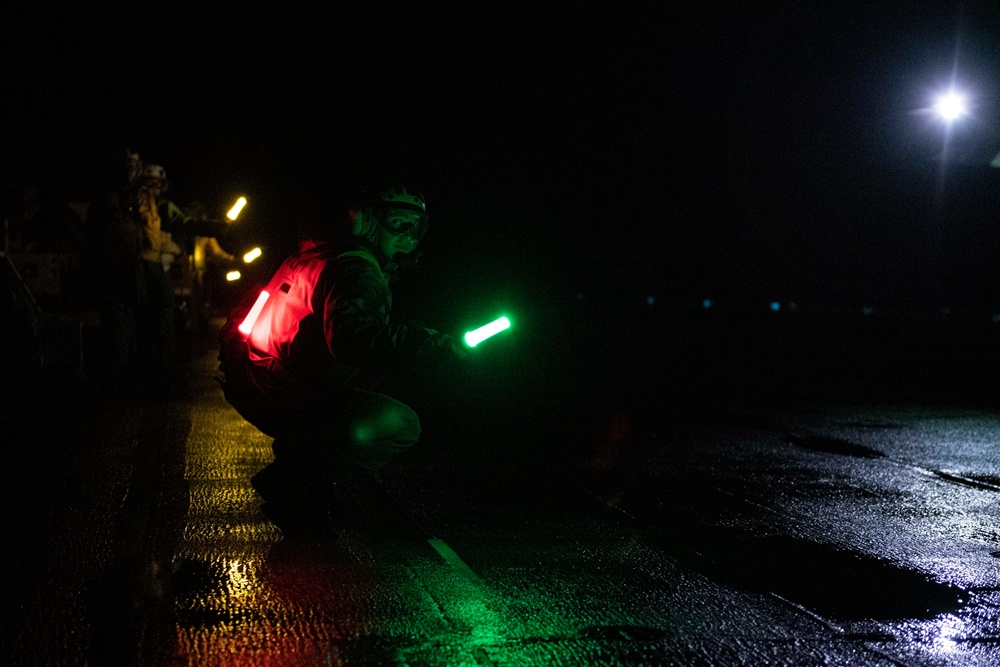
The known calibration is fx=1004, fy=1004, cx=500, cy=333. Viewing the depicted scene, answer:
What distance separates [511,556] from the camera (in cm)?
450

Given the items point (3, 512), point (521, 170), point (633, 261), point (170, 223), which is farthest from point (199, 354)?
point (633, 261)

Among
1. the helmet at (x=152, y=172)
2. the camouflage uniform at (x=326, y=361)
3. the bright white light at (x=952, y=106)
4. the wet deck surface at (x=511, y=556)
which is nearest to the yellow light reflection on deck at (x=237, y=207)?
the wet deck surface at (x=511, y=556)

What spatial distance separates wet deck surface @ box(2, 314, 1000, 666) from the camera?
11.1 ft

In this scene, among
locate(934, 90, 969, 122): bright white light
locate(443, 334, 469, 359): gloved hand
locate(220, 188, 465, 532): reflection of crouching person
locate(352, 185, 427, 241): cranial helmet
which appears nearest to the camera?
locate(443, 334, 469, 359): gloved hand

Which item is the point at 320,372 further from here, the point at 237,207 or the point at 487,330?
the point at 237,207

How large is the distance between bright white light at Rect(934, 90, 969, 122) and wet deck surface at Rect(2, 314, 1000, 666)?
37.5 ft

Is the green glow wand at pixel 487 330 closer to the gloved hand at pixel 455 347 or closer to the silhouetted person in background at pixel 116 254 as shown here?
the gloved hand at pixel 455 347

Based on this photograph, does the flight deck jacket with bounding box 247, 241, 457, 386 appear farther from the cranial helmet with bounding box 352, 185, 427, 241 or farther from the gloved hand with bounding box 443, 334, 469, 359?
the cranial helmet with bounding box 352, 185, 427, 241

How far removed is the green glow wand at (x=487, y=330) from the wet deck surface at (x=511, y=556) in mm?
975

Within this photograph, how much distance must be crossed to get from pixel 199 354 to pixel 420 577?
10.4 meters

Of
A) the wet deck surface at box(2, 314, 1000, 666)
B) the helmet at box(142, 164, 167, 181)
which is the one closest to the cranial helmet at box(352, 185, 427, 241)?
the wet deck surface at box(2, 314, 1000, 666)

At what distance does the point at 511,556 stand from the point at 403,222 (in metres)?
1.67

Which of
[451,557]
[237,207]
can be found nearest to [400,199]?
[451,557]

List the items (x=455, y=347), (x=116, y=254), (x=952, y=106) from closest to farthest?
(x=455, y=347) < (x=116, y=254) < (x=952, y=106)
